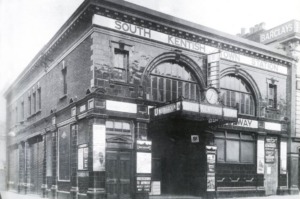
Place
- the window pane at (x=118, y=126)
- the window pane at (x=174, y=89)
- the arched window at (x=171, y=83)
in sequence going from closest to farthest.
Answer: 1. the window pane at (x=118, y=126)
2. the arched window at (x=171, y=83)
3. the window pane at (x=174, y=89)

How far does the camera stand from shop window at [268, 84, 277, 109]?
2474 cm

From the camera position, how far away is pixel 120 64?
1767 centimetres

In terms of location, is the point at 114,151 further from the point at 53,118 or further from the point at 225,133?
the point at 225,133

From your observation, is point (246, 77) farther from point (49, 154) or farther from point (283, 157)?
point (49, 154)

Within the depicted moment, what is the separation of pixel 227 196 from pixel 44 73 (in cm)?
1453

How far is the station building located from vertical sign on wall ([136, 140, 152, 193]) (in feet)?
0.16

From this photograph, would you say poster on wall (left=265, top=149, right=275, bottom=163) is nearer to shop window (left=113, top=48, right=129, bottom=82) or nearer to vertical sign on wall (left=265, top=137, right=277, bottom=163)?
vertical sign on wall (left=265, top=137, right=277, bottom=163)

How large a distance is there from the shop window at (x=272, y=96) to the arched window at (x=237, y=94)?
65.2 inches

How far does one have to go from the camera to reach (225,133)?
Answer: 21812mm

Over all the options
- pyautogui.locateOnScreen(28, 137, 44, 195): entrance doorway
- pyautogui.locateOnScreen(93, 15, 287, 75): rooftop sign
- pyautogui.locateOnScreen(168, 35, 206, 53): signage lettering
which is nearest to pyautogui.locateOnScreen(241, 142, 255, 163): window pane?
pyautogui.locateOnScreen(93, 15, 287, 75): rooftop sign

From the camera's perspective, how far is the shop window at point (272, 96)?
2474 centimetres

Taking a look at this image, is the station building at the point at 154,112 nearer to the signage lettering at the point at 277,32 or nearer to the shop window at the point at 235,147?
the shop window at the point at 235,147

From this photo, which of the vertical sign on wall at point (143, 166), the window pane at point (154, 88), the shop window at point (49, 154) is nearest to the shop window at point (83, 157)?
the vertical sign on wall at point (143, 166)

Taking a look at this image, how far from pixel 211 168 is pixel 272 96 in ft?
26.3
